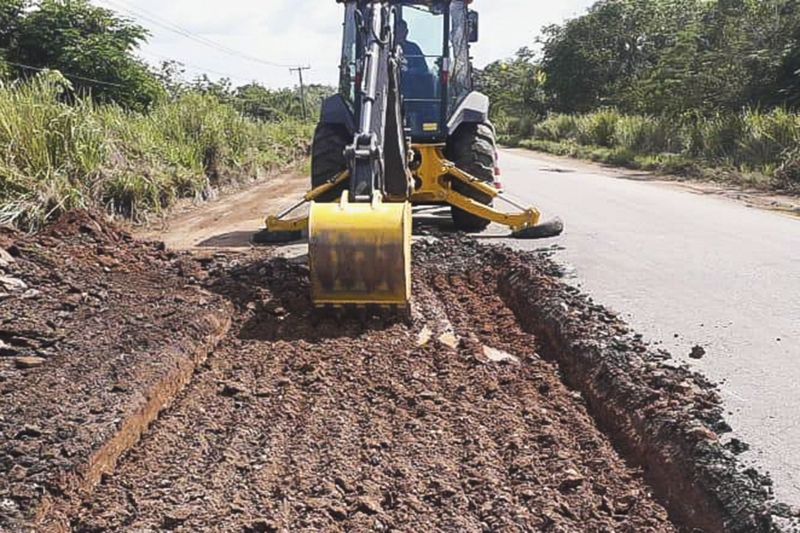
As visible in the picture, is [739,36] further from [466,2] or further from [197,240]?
[197,240]

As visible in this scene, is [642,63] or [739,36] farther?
[642,63]

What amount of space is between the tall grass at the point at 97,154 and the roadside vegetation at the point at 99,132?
15mm

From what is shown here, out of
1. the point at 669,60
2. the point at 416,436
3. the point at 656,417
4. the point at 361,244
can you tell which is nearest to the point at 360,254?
the point at 361,244

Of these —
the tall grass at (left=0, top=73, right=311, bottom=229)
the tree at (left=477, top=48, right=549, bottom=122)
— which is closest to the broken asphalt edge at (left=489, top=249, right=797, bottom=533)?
the tall grass at (left=0, top=73, right=311, bottom=229)

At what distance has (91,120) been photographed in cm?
980

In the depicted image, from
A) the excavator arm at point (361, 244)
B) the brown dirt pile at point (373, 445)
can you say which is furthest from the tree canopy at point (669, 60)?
the brown dirt pile at point (373, 445)

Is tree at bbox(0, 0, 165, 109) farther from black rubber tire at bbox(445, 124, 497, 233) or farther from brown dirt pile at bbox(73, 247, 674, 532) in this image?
brown dirt pile at bbox(73, 247, 674, 532)

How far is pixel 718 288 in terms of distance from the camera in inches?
250

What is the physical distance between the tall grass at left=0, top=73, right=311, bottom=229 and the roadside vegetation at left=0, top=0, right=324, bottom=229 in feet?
0.05

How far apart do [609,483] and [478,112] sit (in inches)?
241

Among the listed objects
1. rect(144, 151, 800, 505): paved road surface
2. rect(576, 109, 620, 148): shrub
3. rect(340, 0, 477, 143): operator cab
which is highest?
rect(340, 0, 477, 143): operator cab

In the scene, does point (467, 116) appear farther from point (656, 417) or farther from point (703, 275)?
point (656, 417)

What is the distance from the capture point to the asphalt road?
12.9 feet

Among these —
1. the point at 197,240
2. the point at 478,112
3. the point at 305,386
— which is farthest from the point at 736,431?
the point at 197,240
